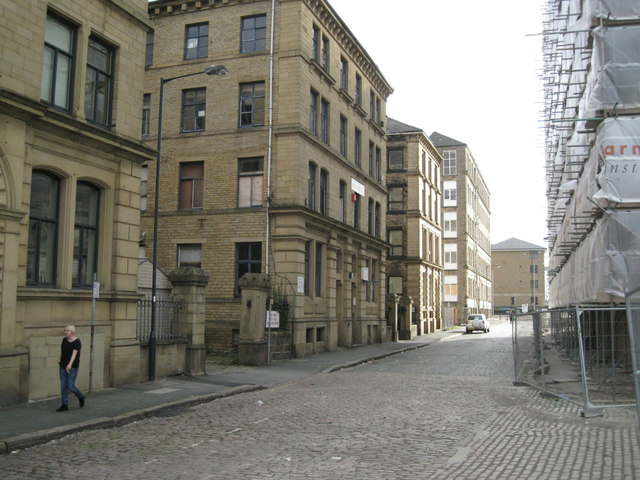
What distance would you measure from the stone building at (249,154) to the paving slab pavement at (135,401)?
5.16 meters

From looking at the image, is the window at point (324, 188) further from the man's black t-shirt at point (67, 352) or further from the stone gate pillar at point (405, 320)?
the man's black t-shirt at point (67, 352)

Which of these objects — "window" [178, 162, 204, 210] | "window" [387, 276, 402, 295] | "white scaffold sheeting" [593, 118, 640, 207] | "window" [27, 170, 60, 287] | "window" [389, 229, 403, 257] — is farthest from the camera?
"window" [389, 229, 403, 257]

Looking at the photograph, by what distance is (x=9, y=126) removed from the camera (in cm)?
1259

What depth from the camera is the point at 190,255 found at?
2764 cm

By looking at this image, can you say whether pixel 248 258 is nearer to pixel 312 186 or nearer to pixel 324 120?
pixel 312 186

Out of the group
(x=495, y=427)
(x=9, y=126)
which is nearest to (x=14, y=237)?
(x=9, y=126)

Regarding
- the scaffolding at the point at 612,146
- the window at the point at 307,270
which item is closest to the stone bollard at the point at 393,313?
the window at the point at 307,270

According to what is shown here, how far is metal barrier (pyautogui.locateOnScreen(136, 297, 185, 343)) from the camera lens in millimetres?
17125

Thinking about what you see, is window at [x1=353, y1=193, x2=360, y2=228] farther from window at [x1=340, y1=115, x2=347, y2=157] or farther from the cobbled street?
the cobbled street

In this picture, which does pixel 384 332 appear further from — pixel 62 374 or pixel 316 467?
pixel 316 467

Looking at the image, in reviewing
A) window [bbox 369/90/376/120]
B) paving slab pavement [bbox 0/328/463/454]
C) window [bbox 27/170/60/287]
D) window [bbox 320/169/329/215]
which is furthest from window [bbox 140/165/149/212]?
window [bbox 369/90/376/120]

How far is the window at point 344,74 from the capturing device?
33006mm

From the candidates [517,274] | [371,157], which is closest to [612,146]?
[371,157]

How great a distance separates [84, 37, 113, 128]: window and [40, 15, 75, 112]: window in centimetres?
63
